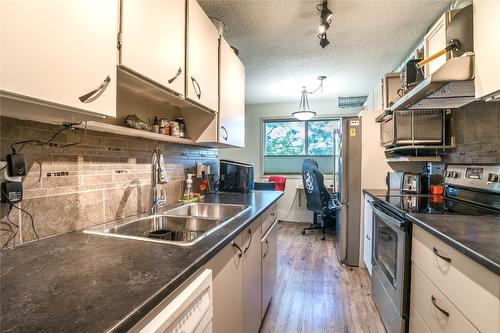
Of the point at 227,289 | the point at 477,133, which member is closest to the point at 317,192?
the point at 477,133

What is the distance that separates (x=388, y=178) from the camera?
268 centimetres

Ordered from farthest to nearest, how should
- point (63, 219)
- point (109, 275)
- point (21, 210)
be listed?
1. point (63, 219)
2. point (21, 210)
3. point (109, 275)

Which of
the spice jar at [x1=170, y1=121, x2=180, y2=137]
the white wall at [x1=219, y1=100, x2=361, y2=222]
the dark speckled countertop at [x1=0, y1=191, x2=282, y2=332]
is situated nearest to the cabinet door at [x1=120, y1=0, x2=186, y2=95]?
the spice jar at [x1=170, y1=121, x2=180, y2=137]

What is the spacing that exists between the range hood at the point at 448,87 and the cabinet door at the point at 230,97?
3.97 ft

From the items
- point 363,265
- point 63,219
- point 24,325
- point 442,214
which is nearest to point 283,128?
point 363,265

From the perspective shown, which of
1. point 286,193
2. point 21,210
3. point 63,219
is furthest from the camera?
point 286,193

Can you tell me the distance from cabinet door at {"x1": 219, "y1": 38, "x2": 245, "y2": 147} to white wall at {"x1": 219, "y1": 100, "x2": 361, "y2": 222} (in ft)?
9.15

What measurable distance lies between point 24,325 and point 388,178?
→ 9.60 ft

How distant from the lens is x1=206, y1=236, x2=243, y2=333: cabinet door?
3.16 ft

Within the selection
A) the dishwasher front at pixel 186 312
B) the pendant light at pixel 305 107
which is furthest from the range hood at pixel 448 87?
the pendant light at pixel 305 107

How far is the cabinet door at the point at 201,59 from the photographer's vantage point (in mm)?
1377

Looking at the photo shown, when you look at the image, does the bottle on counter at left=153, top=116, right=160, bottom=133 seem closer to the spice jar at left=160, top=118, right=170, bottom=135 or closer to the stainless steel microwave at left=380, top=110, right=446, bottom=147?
the spice jar at left=160, top=118, right=170, bottom=135

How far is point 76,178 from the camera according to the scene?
3.52 feet

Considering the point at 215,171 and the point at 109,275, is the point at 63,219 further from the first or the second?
the point at 215,171
